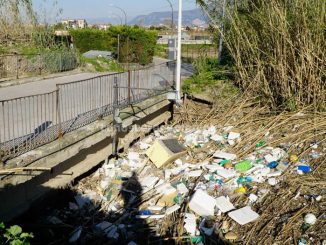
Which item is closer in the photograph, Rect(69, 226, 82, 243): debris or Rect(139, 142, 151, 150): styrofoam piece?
Rect(69, 226, 82, 243): debris

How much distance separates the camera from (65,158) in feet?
20.0

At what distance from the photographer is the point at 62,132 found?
21.2ft

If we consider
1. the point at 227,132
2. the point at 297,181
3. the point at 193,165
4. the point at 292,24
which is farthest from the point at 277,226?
the point at 292,24

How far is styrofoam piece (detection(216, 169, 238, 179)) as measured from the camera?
664 centimetres

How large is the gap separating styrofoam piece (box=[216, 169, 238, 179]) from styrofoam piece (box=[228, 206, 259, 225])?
976mm

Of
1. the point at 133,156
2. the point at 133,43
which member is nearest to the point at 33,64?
the point at 133,43

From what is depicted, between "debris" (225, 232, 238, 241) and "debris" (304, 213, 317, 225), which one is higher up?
"debris" (304, 213, 317, 225)

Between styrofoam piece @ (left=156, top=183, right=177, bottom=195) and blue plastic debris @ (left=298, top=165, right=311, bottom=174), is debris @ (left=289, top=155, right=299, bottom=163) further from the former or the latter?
styrofoam piece @ (left=156, top=183, right=177, bottom=195)

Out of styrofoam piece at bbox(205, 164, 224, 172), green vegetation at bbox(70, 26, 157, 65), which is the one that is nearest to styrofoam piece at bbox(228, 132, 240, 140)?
styrofoam piece at bbox(205, 164, 224, 172)

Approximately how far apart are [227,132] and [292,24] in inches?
115

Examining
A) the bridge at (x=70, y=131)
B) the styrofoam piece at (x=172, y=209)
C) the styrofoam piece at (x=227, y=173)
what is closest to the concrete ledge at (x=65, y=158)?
the bridge at (x=70, y=131)

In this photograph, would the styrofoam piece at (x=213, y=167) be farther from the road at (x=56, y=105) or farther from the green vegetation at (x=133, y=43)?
the green vegetation at (x=133, y=43)

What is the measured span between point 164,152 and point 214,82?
14.9ft

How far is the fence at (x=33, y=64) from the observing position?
13.8m
